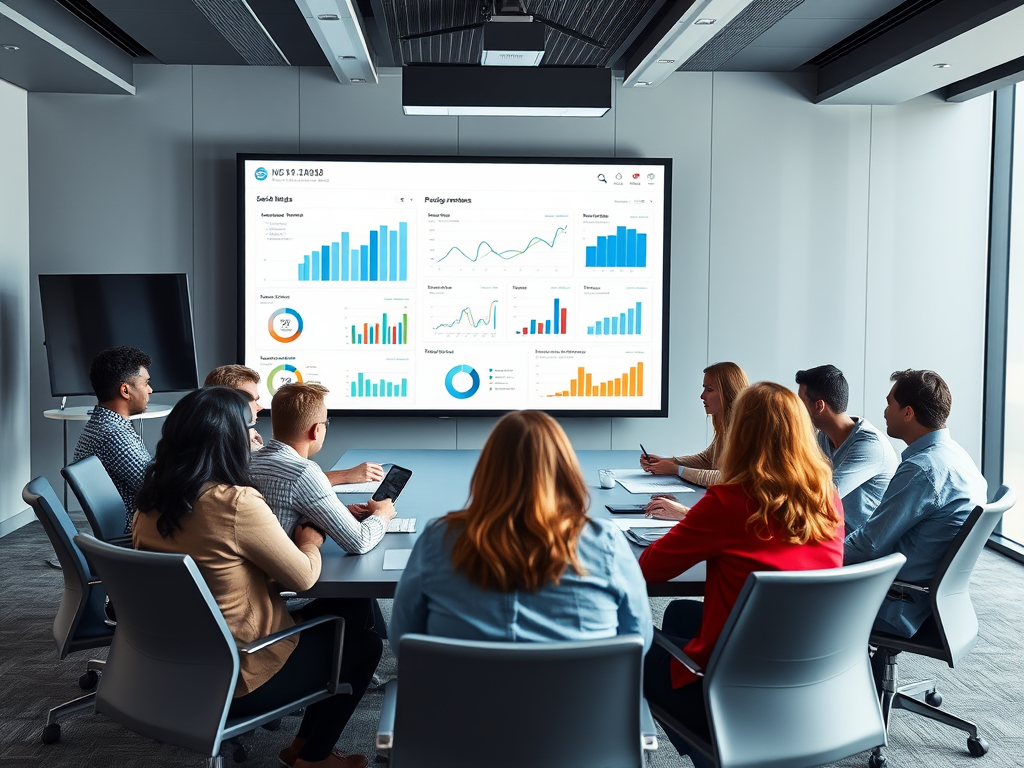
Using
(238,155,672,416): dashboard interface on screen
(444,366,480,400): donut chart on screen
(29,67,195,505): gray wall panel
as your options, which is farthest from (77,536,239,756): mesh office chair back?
(29,67,195,505): gray wall panel

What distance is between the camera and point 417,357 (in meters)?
5.57

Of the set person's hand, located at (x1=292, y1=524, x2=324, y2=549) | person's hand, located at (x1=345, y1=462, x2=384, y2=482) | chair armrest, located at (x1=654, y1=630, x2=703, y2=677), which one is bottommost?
chair armrest, located at (x1=654, y1=630, x2=703, y2=677)

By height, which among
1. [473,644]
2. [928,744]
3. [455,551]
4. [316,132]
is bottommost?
[928,744]

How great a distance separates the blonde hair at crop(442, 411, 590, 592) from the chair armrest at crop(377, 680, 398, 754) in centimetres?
30

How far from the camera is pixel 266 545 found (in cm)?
210

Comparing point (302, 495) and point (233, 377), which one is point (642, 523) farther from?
point (233, 377)

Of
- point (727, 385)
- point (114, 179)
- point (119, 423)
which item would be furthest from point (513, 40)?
point (114, 179)

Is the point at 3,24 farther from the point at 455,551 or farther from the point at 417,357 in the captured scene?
the point at 455,551

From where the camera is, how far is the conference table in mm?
2240

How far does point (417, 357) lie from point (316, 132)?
161 cm

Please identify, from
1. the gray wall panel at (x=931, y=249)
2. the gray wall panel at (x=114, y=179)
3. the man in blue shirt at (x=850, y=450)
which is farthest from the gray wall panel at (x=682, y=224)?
the gray wall panel at (x=114, y=179)

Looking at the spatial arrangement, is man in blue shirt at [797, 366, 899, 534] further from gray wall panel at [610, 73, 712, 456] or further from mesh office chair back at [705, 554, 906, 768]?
gray wall panel at [610, 73, 712, 456]

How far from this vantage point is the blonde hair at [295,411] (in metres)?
2.57

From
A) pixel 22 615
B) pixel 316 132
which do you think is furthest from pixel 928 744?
pixel 316 132
